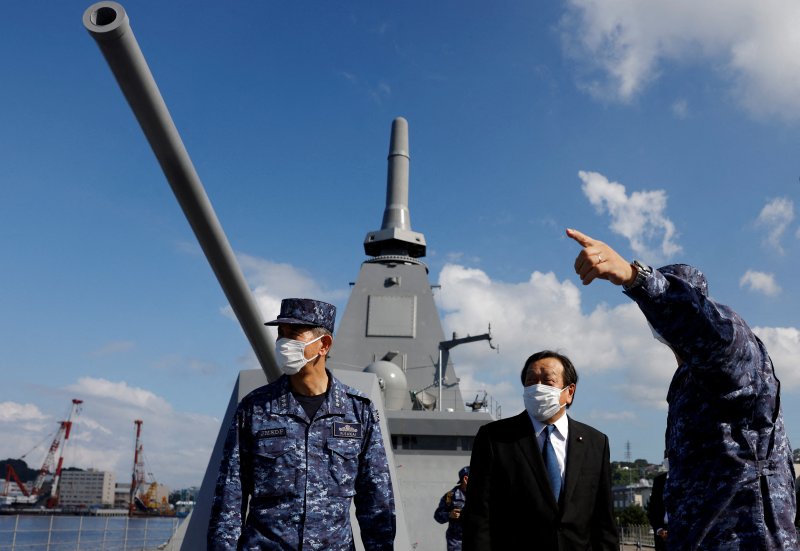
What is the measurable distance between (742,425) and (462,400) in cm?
1430

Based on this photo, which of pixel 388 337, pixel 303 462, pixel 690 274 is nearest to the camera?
pixel 690 274

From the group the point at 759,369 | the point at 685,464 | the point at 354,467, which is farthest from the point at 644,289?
the point at 354,467

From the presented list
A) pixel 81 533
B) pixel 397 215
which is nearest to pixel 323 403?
pixel 81 533

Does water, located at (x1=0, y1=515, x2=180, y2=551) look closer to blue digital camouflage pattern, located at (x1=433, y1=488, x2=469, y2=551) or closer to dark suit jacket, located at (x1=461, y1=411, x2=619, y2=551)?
blue digital camouflage pattern, located at (x1=433, y1=488, x2=469, y2=551)

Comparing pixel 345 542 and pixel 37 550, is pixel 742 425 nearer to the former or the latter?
pixel 345 542

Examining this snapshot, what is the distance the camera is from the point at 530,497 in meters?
2.74

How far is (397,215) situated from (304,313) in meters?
16.5

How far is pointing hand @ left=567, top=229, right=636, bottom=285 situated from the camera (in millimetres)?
1695

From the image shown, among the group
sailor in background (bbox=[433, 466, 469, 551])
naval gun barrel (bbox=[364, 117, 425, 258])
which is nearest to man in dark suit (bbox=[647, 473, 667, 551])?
sailor in background (bbox=[433, 466, 469, 551])

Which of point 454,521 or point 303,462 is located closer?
point 303,462

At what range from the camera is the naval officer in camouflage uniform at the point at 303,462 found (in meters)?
2.65

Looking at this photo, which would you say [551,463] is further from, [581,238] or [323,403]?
[581,238]

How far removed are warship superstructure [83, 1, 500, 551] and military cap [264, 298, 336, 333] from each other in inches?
44.1

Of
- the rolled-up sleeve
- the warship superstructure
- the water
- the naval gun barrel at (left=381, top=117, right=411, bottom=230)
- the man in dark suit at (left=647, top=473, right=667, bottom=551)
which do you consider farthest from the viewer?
A: the naval gun barrel at (left=381, top=117, right=411, bottom=230)
